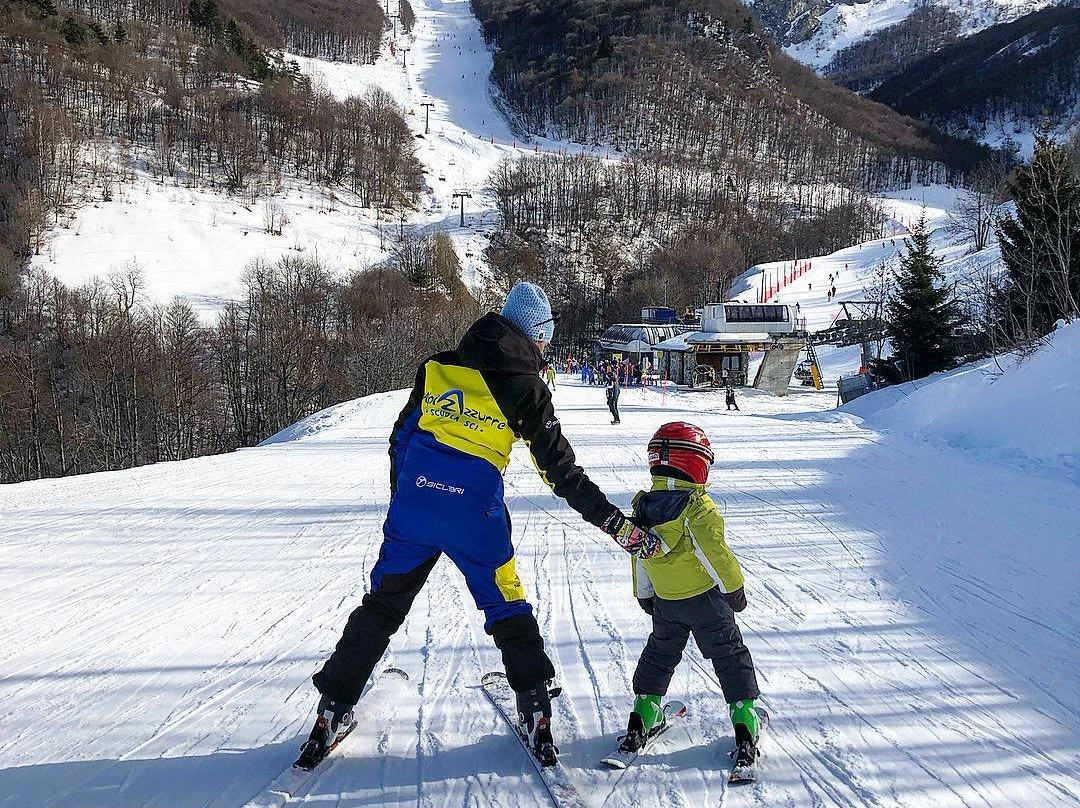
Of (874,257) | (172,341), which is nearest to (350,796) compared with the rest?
(172,341)

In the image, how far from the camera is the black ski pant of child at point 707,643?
2732 millimetres

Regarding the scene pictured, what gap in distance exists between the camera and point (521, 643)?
8.68 ft

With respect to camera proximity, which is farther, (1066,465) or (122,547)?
(1066,465)

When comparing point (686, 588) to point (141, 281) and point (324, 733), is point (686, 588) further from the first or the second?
point (141, 281)

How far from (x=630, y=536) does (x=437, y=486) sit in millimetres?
811

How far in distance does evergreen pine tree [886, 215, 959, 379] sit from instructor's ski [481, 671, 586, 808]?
71.9 ft

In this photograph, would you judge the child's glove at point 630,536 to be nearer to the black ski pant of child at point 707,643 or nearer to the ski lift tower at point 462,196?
the black ski pant of child at point 707,643

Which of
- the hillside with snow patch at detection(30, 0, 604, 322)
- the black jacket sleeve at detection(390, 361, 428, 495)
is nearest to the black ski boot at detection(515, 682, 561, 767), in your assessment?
the black jacket sleeve at detection(390, 361, 428, 495)

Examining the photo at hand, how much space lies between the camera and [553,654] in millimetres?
3836

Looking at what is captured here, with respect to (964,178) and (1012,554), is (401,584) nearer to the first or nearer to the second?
(1012,554)

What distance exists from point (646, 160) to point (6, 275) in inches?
3024

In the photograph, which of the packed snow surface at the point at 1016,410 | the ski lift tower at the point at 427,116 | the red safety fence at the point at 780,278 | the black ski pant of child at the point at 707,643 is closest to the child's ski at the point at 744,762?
the black ski pant of child at the point at 707,643

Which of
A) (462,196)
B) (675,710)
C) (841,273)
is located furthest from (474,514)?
(462,196)

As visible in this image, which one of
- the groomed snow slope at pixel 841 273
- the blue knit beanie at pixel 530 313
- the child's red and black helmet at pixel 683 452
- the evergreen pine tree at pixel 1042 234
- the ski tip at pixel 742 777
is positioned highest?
the groomed snow slope at pixel 841 273
